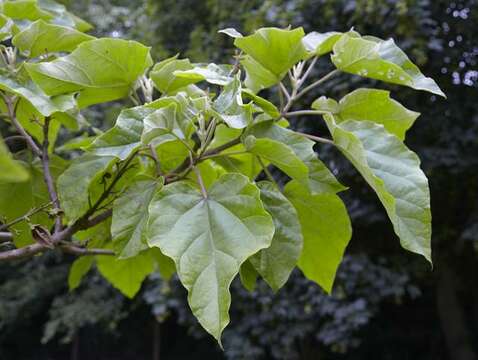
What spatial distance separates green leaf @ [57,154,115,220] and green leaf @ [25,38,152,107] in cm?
8

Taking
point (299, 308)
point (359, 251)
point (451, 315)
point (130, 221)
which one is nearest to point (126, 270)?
point (130, 221)

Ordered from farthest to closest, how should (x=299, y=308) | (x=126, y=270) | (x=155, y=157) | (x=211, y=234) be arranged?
(x=299, y=308) < (x=126, y=270) < (x=155, y=157) < (x=211, y=234)

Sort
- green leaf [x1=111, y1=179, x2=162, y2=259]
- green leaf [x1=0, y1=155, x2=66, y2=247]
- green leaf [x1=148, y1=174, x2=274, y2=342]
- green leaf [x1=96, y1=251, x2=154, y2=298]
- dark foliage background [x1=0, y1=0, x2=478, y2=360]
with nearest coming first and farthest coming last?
green leaf [x1=148, y1=174, x2=274, y2=342] → green leaf [x1=111, y1=179, x2=162, y2=259] → green leaf [x1=0, y1=155, x2=66, y2=247] → green leaf [x1=96, y1=251, x2=154, y2=298] → dark foliage background [x1=0, y1=0, x2=478, y2=360]

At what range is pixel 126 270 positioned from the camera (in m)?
0.77

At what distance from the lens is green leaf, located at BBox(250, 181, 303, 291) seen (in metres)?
0.50

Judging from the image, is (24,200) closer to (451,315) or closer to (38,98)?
(38,98)

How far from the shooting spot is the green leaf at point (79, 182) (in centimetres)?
51

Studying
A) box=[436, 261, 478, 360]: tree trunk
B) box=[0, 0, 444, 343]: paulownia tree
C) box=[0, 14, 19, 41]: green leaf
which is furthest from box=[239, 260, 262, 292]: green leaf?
box=[436, 261, 478, 360]: tree trunk

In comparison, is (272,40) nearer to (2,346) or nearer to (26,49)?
(26,49)

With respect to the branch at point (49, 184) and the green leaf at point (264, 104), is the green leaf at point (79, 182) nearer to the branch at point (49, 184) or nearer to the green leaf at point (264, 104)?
the branch at point (49, 184)

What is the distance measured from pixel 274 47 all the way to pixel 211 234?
0.67 ft

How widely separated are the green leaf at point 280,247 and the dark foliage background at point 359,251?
149 cm

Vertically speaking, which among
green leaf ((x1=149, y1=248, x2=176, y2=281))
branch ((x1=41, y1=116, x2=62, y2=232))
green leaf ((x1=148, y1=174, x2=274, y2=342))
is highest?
green leaf ((x1=148, y1=174, x2=274, y2=342))

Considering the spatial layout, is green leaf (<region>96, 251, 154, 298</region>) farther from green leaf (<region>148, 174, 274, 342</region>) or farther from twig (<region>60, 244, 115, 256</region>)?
green leaf (<region>148, 174, 274, 342</region>)
